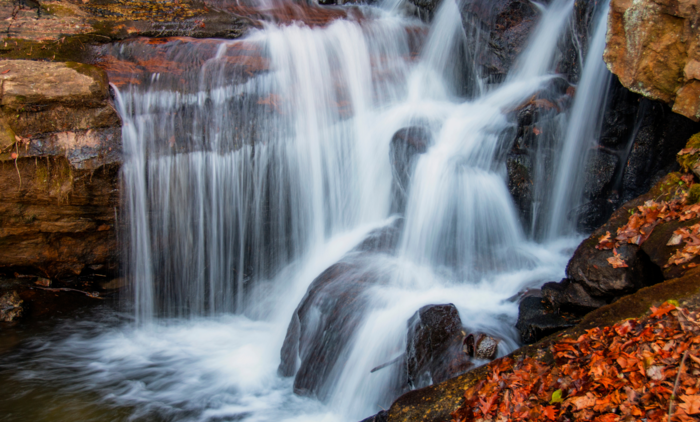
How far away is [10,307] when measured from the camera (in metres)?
7.42

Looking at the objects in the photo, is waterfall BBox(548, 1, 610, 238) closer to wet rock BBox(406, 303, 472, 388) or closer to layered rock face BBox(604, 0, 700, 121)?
layered rock face BBox(604, 0, 700, 121)

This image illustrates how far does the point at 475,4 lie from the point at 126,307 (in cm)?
825

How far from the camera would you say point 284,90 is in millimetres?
7703

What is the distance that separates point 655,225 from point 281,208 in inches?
208

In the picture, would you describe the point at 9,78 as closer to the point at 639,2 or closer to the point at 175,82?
the point at 175,82

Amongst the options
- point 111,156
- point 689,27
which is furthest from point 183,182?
point 689,27

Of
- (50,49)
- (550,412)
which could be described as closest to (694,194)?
(550,412)

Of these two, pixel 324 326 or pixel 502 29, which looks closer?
pixel 324 326

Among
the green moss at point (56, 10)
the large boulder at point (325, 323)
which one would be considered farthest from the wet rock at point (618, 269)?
the green moss at point (56, 10)

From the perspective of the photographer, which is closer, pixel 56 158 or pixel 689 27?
pixel 689 27

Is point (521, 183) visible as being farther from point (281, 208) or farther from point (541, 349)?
point (281, 208)

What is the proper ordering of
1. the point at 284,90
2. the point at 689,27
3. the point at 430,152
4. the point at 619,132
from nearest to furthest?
the point at 689,27, the point at 619,132, the point at 430,152, the point at 284,90

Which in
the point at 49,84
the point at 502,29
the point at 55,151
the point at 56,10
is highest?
the point at 56,10

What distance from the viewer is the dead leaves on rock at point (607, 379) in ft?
8.71
